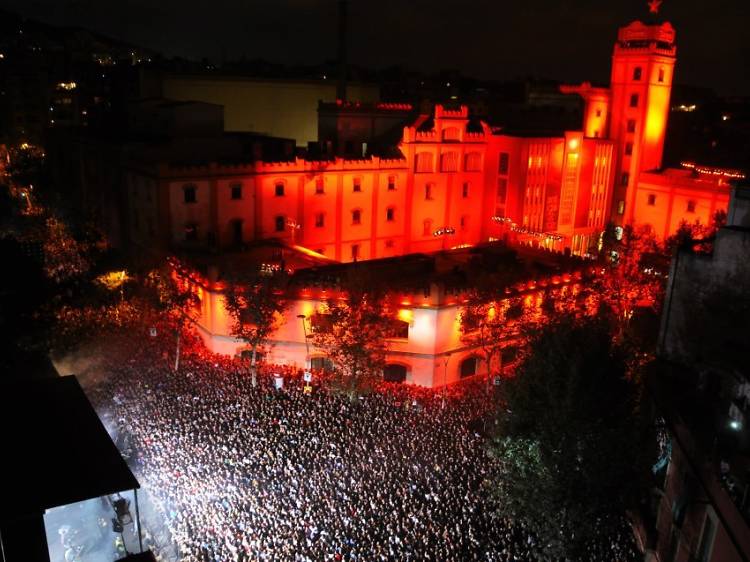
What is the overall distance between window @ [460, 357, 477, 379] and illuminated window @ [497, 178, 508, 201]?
20.8 metres

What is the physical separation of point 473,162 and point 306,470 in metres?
33.0

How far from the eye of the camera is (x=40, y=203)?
51812mm

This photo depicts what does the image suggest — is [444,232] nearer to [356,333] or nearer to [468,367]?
[468,367]

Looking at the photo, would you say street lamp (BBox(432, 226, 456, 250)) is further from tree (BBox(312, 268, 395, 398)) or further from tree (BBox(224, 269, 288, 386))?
tree (BBox(224, 269, 288, 386))

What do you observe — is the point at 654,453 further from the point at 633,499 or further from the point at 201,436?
the point at 201,436

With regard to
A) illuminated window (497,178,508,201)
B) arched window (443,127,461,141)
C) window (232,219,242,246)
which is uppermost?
arched window (443,127,461,141)

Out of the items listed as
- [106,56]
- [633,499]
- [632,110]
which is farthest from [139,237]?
[106,56]

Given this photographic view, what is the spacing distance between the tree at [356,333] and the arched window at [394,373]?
1.68m

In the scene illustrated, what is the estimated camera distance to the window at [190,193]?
38.1 meters

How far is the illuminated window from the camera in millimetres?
49406

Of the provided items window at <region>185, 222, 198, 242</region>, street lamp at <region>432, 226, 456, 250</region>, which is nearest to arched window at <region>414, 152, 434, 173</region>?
street lamp at <region>432, 226, 456, 250</region>

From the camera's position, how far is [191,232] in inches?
1528

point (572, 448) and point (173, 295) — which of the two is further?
point (173, 295)

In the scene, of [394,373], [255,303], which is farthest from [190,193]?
[394,373]
